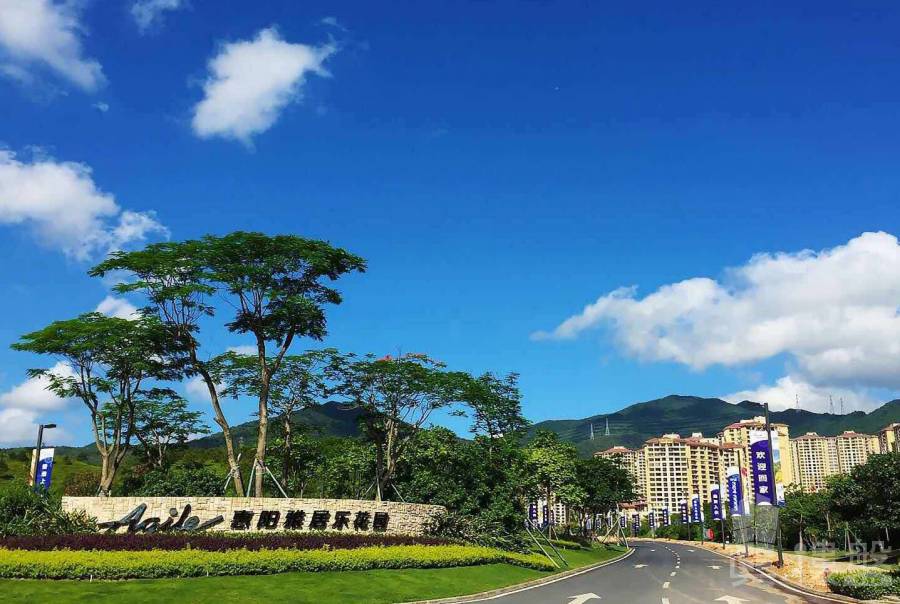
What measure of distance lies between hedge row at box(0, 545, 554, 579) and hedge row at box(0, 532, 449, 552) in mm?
803

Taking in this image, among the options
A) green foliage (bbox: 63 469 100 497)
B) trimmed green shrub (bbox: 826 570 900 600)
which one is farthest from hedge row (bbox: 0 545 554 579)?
green foliage (bbox: 63 469 100 497)

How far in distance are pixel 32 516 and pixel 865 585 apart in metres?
31.2

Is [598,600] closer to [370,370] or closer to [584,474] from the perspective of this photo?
[370,370]

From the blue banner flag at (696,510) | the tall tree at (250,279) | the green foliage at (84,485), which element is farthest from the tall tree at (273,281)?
the blue banner flag at (696,510)

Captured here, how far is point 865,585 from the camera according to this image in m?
24.3

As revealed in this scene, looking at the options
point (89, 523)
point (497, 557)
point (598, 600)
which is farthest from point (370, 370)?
point (598, 600)

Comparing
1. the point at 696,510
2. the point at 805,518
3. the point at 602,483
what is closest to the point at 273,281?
the point at 602,483

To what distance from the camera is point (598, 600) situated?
25.5m

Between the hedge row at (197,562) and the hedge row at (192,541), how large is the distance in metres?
0.80

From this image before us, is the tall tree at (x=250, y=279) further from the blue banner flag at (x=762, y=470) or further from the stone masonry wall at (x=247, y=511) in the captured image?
the blue banner flag at (x=762, y=470)

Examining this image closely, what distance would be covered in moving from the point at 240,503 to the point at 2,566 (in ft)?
34.7

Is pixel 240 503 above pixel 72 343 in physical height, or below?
below

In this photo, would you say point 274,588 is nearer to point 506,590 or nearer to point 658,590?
point 506,590

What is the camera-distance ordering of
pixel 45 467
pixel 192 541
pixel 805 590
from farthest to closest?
pixel 45 467
pixel 805 590
pixel 192 541
